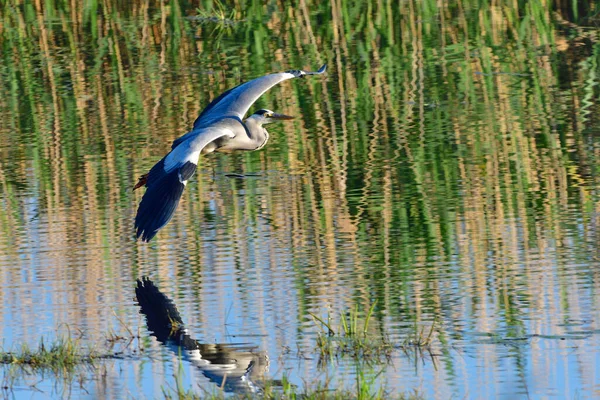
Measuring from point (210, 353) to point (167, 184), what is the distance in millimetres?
1921

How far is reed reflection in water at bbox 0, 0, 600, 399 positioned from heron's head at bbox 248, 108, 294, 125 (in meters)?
0.23

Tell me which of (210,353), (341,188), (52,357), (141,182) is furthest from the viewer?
(341,188)

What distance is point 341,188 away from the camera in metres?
8.24

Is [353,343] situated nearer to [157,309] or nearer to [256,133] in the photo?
[157,309]

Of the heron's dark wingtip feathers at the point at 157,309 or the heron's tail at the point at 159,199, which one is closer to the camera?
the heron's dark wingtip feathers at the point at 157,309

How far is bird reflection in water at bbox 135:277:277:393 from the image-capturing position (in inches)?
199

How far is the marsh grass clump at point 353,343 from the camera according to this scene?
5.22 metres

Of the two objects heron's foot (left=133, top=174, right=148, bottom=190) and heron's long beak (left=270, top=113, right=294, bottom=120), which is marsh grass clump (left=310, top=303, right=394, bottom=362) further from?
heron's long beak (left=270, top=113, right=294, bottom=120)

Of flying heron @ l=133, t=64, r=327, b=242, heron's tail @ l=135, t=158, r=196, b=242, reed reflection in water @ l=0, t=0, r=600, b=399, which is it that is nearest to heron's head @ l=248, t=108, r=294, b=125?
flying heron @ l=133, t=64, r=327, b=242

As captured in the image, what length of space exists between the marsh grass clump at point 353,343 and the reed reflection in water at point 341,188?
0.08 m

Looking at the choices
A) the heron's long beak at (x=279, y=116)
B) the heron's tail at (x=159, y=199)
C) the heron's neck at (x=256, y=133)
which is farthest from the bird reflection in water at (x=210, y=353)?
the heron's long beak at (x=279, y=116)

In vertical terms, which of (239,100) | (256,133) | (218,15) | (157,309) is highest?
(218,15)

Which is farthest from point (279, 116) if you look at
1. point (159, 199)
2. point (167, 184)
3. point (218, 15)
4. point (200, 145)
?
point (218, 15)

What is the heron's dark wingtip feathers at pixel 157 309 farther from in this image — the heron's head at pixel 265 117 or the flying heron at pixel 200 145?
the heron's head at pixel 265 117
